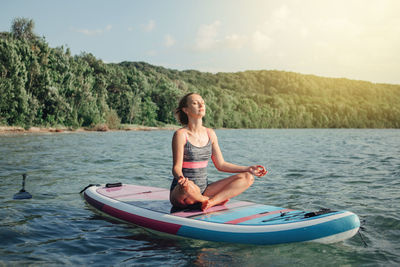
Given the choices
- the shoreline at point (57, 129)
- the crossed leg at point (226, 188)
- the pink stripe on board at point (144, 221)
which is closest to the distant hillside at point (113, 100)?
the shoreline at point (57, 129)

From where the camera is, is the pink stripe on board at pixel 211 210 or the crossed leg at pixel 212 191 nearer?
the crossed leg at pixel 212 191

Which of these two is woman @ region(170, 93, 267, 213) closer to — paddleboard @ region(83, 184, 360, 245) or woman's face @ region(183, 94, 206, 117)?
woman's face @ region(183, 94, 206, 117)

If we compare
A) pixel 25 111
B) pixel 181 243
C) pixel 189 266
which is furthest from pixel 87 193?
pixel 25 111

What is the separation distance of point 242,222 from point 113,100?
59.5 metres

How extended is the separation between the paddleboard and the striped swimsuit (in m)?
0.45

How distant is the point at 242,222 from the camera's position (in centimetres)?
424

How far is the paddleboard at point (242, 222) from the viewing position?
156 inches

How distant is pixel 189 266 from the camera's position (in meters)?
3.76

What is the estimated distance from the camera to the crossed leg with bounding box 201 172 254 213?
14.9 feet

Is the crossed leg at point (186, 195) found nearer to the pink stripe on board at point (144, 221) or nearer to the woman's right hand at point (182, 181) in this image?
the woman's right hand at point (182, 181)

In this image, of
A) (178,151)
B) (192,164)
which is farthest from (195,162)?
(178,151)

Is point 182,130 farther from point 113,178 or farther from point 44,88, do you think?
point 44,88

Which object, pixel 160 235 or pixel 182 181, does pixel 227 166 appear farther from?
pixel 160 235

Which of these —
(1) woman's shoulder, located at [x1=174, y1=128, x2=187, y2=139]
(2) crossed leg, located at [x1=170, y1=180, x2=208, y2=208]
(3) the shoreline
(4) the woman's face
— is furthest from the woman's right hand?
(3) the shoreline
